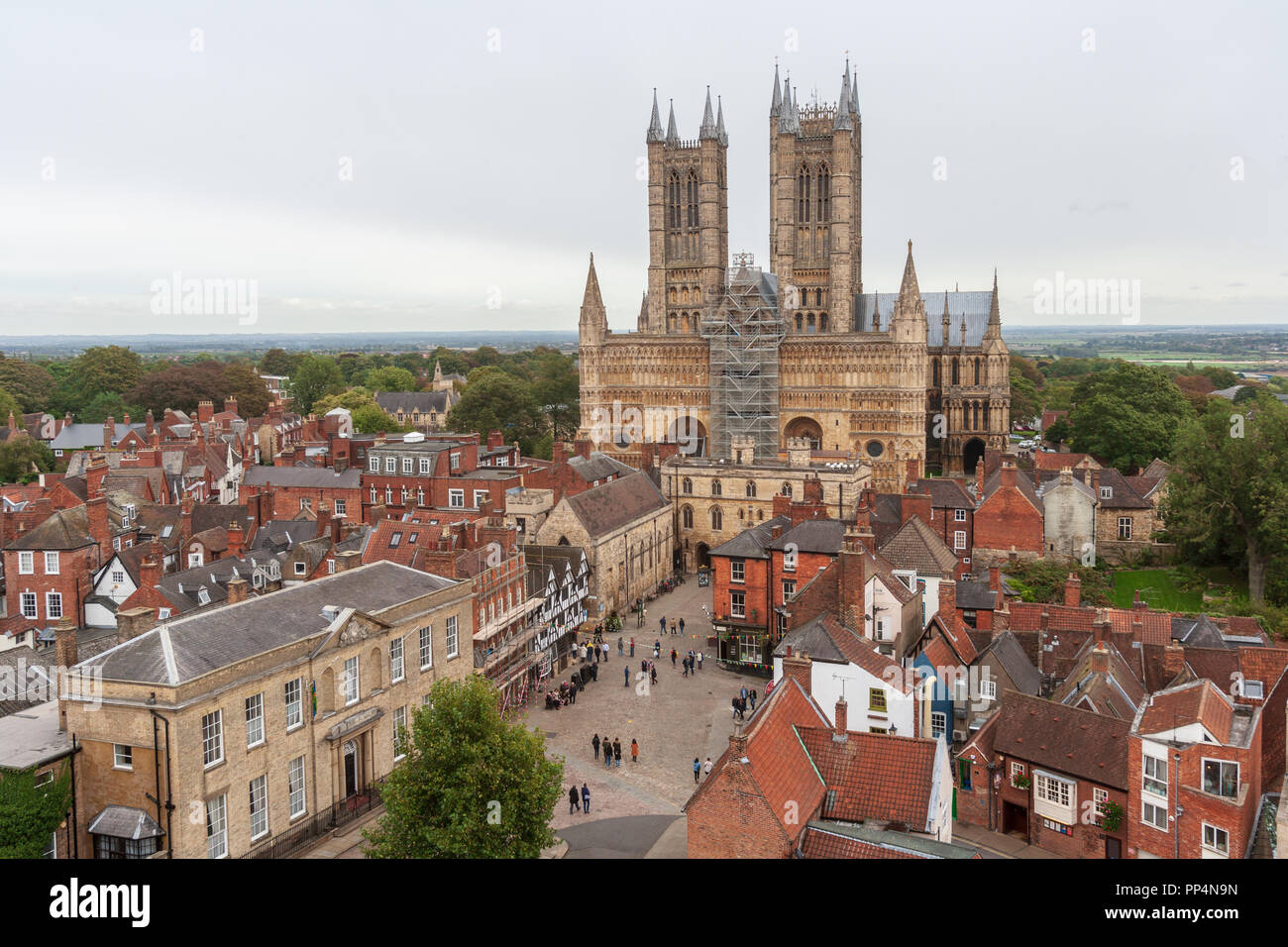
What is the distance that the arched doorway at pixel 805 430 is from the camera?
83.6m

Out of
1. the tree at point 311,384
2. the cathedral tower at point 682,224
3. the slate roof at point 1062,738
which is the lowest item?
the slate roof at point 1062,738

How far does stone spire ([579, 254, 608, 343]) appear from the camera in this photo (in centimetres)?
8650

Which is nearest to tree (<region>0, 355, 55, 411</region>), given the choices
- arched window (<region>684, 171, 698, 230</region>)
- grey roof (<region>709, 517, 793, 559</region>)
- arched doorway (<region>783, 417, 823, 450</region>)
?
arched window (<region>684, 171, 698, 230</region>)

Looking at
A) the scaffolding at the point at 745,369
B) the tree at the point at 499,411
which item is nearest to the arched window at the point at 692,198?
the scaffolding at the point at 745,369

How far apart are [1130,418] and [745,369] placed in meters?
29.6

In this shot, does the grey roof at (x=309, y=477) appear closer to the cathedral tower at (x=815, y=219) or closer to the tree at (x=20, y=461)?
the tree at (x=20, y=461)

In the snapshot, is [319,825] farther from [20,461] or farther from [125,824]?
[20,461]

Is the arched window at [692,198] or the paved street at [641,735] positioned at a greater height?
the arched window at [692,198]

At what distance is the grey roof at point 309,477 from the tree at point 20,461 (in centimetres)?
2847

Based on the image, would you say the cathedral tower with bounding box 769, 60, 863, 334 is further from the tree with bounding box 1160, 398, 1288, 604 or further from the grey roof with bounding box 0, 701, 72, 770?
the grey roof with bounding box 0, 701, 72, 770

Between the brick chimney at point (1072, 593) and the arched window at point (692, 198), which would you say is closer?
the brick chimney at point (1072, 593)

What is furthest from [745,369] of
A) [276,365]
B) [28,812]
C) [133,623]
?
[276,365]

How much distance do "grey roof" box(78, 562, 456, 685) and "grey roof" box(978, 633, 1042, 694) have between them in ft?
55.0
